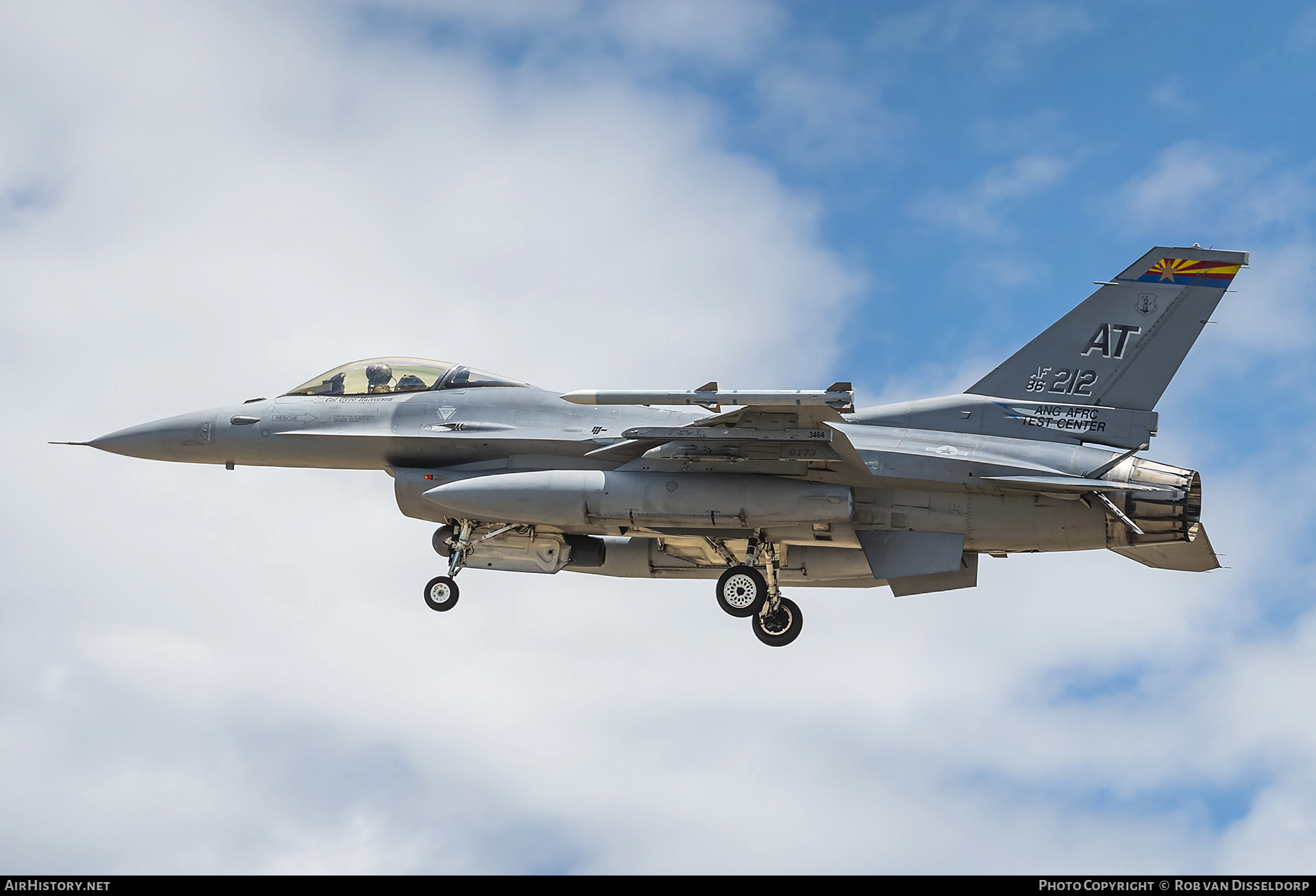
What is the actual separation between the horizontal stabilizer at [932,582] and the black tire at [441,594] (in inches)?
236

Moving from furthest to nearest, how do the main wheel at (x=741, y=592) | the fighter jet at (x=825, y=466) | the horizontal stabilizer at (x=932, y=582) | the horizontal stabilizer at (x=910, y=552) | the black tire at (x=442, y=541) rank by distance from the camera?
the black tire at (x=442, y=541), the main wheel at (x=741, y=592), the horizontal stabilizer at (x=932, y=582), the horizontal stabilizer at (x=910, y=552), the fighter jet at (x=825, y=466)

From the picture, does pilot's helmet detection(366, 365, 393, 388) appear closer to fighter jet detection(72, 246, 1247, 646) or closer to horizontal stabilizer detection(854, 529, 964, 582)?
fighter jet detection(72, 246, 1247, 646)

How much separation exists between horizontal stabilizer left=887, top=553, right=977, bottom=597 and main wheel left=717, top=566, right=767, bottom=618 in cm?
175

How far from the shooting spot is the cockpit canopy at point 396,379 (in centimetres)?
1945

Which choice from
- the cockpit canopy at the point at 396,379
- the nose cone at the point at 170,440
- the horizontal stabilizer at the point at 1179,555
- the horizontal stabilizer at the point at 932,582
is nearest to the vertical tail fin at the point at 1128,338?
the horizontal stabilizer at the point at 1179,555

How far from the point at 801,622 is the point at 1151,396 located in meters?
5.63

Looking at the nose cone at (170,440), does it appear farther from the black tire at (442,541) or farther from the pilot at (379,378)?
the black tire at (442,541)

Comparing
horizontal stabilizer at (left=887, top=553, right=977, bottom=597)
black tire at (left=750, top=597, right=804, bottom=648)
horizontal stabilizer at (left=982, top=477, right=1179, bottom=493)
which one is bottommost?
black tire at (left=750, top=597, right=804, bottom=648)

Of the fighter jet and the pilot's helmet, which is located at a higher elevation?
the pilot's helmet

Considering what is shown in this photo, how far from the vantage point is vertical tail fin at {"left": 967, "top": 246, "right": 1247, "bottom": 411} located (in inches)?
701

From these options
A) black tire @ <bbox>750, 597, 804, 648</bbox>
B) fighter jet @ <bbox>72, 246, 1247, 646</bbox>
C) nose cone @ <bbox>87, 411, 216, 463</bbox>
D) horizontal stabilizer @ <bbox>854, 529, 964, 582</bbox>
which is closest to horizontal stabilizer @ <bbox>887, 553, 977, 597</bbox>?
fighter jet @ <bbox>72, 246, 1247, 646</bbox>
